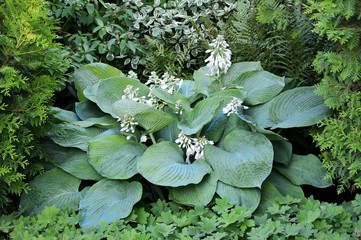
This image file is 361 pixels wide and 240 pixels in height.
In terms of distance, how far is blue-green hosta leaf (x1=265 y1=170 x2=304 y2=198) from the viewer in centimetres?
351

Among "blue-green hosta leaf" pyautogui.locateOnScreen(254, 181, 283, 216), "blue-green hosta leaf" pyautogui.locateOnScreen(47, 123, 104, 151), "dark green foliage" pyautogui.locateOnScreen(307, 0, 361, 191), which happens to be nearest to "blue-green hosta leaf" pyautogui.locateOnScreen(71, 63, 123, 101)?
"blue-green hosta leaf" pyautogui.locateOnScreen(47, 123, 104, 151)

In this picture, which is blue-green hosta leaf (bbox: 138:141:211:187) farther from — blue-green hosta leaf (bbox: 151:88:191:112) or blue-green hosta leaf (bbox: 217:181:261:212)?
blue-green hosta leaf (bbox: 151:88:191:112)

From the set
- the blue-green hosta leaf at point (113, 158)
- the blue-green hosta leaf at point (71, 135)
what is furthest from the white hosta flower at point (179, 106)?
the blue-green hosta leaf at point (71, 135)

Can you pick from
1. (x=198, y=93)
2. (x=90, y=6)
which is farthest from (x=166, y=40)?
(x=198, y=93)

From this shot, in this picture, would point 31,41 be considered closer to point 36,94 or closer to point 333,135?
point 36,94

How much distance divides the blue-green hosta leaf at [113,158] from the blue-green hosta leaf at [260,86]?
897mm

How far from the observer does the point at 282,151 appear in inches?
143

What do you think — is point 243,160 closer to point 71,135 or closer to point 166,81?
point 166,81

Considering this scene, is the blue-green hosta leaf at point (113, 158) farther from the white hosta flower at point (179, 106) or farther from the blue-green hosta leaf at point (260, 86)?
the blue-green hosta leaf at point (260, 86)

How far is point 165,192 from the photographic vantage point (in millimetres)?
3713

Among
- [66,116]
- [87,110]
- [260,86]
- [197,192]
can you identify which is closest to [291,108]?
[260,86]

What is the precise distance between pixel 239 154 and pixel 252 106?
57 cm

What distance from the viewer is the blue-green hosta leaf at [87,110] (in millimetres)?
4016

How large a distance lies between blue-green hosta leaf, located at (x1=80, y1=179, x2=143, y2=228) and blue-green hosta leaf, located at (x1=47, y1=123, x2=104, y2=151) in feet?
1.20
